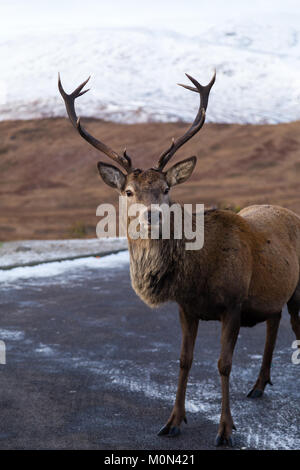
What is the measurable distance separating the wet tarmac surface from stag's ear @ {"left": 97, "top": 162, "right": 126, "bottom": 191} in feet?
6.81

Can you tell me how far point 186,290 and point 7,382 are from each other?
242cm

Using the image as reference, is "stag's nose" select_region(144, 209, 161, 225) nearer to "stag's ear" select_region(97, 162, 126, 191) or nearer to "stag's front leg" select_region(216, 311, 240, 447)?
"stag's ear" select_region(97, 162, 126, 191)

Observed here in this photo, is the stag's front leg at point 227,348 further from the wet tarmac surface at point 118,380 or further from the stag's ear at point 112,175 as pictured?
the stag's ear at point 112,175

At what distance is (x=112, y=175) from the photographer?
17.2 feet

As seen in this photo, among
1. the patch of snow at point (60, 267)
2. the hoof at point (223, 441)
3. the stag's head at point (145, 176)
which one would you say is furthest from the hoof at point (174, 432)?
the patch of snow at point (60, 267)

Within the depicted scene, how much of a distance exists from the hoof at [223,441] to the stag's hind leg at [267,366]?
45.6 inches

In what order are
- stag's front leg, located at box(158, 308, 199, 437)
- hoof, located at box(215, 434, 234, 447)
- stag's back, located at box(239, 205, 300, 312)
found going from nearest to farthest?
hoof, located at box(215, 434, 234, 447)
stag's front leg, located at box(158, 308, 199, 437)
stag's back, located at box(239, 205, 300, 312)

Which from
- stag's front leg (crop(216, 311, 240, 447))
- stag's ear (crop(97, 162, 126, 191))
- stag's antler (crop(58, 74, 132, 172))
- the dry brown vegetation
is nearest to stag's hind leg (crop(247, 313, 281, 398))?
stag's front leg (crop(216, 311, 240, 447))

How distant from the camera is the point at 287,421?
5137 millimetres

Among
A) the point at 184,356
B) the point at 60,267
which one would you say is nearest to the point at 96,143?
the point at 184,356

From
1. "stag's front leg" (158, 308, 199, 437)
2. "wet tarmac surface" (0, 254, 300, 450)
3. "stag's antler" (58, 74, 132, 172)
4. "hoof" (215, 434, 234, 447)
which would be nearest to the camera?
"hoof" (215, 434, 234, 447)

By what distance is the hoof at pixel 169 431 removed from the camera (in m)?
4.84

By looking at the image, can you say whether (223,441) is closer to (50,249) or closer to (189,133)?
(189,133)

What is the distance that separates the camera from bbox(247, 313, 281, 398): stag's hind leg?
581 cm
